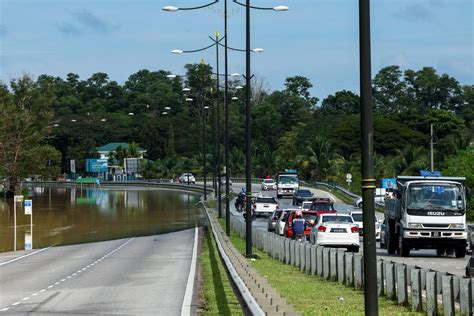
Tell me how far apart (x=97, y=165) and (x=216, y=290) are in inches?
6527

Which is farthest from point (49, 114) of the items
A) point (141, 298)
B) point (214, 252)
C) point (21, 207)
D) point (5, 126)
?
point (141, 298)

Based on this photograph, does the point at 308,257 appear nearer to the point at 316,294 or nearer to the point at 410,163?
the point at 316,294

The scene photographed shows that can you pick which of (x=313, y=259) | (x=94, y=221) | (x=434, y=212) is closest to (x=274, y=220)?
(x=434, y=212)

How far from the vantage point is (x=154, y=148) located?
18888cm

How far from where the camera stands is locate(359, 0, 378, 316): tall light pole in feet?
37.8

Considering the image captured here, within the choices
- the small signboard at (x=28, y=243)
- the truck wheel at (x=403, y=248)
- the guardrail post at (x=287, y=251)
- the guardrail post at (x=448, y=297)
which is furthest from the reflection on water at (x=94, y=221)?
the guardrail post at (x=448, y=297)

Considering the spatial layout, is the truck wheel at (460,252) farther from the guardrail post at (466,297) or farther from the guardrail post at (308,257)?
the guardrail post at (466,297)

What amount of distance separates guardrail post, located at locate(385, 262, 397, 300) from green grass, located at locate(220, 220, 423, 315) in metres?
0.18

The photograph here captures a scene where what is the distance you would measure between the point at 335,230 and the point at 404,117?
117 m

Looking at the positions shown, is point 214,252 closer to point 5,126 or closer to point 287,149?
point 5,126

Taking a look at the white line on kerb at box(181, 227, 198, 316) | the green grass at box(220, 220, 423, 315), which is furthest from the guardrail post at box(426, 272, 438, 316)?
the white line on kerb at box(181, 227, 198, 316)

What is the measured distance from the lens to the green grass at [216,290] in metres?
19.2

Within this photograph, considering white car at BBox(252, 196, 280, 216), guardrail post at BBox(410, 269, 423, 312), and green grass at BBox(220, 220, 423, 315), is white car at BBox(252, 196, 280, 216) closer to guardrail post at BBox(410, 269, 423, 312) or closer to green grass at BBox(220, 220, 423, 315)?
green grass at BBox(220, 220, 423, 315)

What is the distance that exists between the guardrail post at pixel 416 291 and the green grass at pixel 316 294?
17cm
